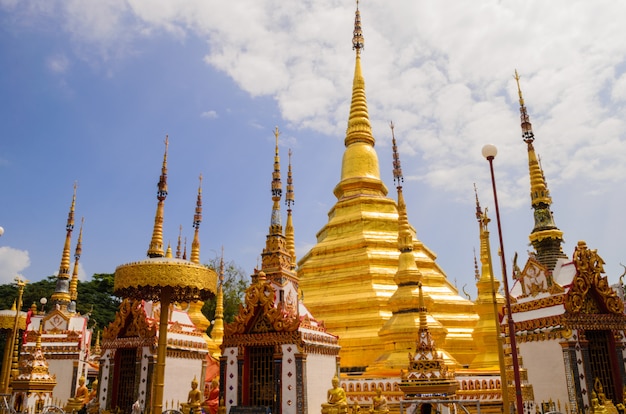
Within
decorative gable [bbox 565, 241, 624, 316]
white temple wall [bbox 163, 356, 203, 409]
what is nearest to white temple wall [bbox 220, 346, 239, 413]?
white temple wall [bbox 163, 356, 203, 409]

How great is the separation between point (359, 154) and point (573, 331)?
21348mm

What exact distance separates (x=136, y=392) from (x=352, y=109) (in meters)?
24.7

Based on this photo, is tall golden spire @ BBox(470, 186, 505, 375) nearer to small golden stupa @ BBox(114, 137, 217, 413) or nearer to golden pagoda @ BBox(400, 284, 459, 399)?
golden pagoda @ BBox(400, 284, 459, 399)

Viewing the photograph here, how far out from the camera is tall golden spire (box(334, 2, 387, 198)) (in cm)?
3391

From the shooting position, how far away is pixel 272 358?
16047mm

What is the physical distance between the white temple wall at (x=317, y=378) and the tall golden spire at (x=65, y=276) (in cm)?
1655

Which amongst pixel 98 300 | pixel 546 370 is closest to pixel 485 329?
pixel 546 370

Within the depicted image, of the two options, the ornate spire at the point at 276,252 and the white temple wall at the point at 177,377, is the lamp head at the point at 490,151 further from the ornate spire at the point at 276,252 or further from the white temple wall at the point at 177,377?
the white temple wall at the point at 177,377

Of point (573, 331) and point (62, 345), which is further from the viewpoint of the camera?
point (62, 345)

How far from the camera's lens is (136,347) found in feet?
57.9

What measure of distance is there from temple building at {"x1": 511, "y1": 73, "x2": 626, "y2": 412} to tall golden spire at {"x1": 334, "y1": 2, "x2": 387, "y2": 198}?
1743cm

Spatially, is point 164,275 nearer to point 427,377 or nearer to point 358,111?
point 427,377

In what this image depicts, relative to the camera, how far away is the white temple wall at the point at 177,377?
59.1 ft

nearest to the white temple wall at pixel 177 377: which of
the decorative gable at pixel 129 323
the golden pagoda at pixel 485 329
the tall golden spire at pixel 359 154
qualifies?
the decorative gable at pixel 129 323
